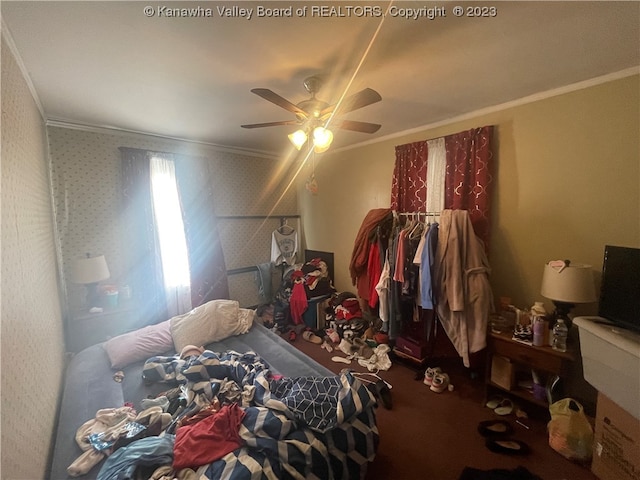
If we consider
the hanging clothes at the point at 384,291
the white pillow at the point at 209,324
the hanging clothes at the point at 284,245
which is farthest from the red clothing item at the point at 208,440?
the hanging clothes at the point at 284,245

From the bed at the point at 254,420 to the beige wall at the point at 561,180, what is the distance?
1767 millimetres

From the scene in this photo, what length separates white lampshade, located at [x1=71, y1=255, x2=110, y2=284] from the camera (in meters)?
2.40

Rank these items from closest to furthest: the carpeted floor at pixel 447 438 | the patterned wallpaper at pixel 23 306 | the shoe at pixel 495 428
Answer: the patterned wallpaper at pixel 23 306, the carpeted floor at pixel 447 438, the shoe at pixel 495 428

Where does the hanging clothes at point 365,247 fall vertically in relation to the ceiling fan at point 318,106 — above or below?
below

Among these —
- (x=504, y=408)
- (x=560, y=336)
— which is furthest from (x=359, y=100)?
(x=504, y=408)

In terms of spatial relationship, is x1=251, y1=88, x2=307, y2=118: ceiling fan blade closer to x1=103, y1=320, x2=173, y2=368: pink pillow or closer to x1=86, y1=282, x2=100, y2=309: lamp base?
x1=103, y1=320, x2=173, y2=368: pink pillow

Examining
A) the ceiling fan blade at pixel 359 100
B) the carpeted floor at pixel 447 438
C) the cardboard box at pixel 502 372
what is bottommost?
the carpeted floor at pixel 447 438

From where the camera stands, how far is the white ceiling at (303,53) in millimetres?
1199

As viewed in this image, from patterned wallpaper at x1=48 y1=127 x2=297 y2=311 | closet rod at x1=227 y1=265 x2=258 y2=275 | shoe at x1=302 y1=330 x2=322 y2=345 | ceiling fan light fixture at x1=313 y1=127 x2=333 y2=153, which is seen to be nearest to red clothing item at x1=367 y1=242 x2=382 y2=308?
shoe at x1=302 y1=330 x2=322 y2=345

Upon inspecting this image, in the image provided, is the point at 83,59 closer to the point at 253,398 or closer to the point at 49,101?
the point at 49,101

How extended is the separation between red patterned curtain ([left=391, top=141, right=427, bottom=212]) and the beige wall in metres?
0.20

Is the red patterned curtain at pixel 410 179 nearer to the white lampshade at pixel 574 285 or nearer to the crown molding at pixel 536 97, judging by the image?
the crown molding at pixel 536 97

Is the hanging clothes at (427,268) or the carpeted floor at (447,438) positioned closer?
the carpeted floor at (447,438)

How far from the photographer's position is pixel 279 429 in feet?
4.06
